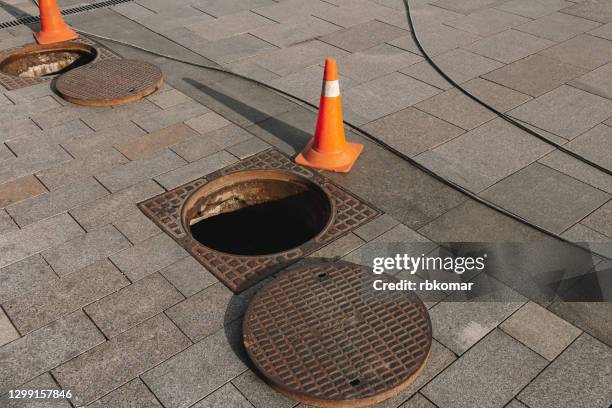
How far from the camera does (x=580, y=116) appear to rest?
7.32 metres

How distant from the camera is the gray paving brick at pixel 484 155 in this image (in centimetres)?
624

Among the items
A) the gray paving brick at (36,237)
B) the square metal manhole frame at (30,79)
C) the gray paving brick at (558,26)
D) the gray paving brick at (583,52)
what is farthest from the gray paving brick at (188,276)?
the gray paving brick at (558,26)

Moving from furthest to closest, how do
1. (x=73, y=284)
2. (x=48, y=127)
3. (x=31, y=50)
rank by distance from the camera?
(x=31, y=50) < (x=48, y=127) < (x=73, y=284)

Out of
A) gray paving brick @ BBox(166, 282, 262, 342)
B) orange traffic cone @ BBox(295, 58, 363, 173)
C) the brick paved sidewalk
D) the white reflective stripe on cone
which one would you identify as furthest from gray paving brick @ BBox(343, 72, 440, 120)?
gray paving brick @ BBox(166, 282, 262, 342)

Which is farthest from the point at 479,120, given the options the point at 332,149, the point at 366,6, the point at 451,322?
the point at 366,6

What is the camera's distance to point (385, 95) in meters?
7.76

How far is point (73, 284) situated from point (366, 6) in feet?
23.8

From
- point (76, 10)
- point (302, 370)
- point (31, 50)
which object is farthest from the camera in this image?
point (76, 10)

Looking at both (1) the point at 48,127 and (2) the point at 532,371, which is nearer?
(2) the point at 532,371

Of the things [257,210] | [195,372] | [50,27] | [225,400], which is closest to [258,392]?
[225,400]

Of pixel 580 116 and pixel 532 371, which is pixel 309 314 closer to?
pixel 532 371

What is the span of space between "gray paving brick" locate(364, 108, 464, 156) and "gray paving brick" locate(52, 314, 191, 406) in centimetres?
320

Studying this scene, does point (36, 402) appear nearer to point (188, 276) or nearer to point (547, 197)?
point (188, 276)

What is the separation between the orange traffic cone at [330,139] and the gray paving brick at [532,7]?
5378 millimetres
